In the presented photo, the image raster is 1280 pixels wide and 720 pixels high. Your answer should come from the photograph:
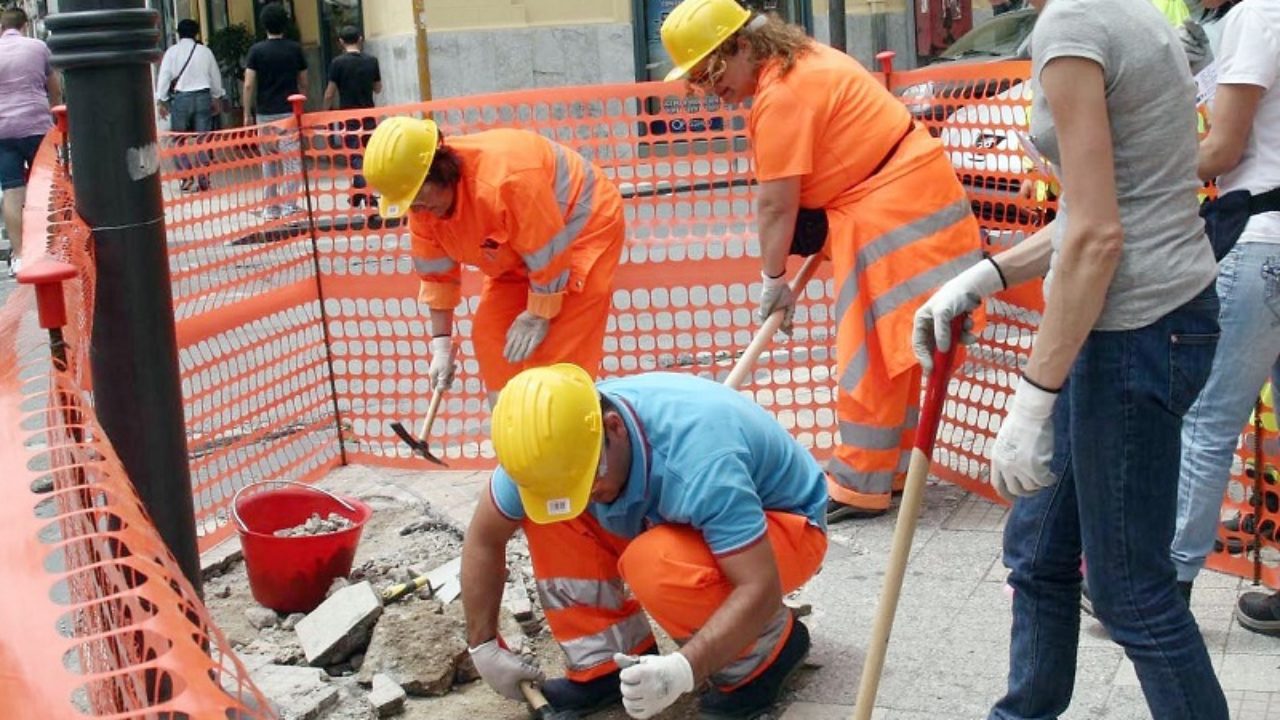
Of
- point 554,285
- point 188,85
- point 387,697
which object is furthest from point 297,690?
point 188,85

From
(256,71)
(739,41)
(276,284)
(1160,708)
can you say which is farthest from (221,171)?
(256,71)

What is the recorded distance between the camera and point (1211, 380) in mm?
3922

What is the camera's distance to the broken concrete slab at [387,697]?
392 centimetres

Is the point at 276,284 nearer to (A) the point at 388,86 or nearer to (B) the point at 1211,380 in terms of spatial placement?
(B) the point at 1211,380

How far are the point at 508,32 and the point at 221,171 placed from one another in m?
11.4

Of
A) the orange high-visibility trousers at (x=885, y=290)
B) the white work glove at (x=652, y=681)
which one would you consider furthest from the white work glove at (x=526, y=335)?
the white work glove at (x=652, y=681)

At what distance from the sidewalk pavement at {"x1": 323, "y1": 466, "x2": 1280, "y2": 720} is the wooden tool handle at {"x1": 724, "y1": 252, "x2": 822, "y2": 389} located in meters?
0.64

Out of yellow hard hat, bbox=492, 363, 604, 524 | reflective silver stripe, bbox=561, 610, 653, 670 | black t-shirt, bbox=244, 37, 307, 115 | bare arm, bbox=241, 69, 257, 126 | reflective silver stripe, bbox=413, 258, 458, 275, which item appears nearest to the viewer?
yellow hard hat, bbox=492, 363, 604, 524

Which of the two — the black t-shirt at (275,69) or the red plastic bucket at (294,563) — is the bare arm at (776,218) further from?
the black t-shirt at (275,69)

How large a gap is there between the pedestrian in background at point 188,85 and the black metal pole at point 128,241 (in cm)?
1248

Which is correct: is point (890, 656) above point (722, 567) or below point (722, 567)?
below

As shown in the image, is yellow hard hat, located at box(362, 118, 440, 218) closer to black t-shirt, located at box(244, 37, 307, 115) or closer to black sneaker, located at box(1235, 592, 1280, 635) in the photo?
black sneaker, located at box(1235, 592, 1280, 635)

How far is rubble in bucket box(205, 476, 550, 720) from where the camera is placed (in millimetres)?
3982

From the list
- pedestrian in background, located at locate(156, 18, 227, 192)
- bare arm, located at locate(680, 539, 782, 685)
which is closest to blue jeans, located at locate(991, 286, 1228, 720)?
bare arm, located at locate(680, 539, 782, 685)
